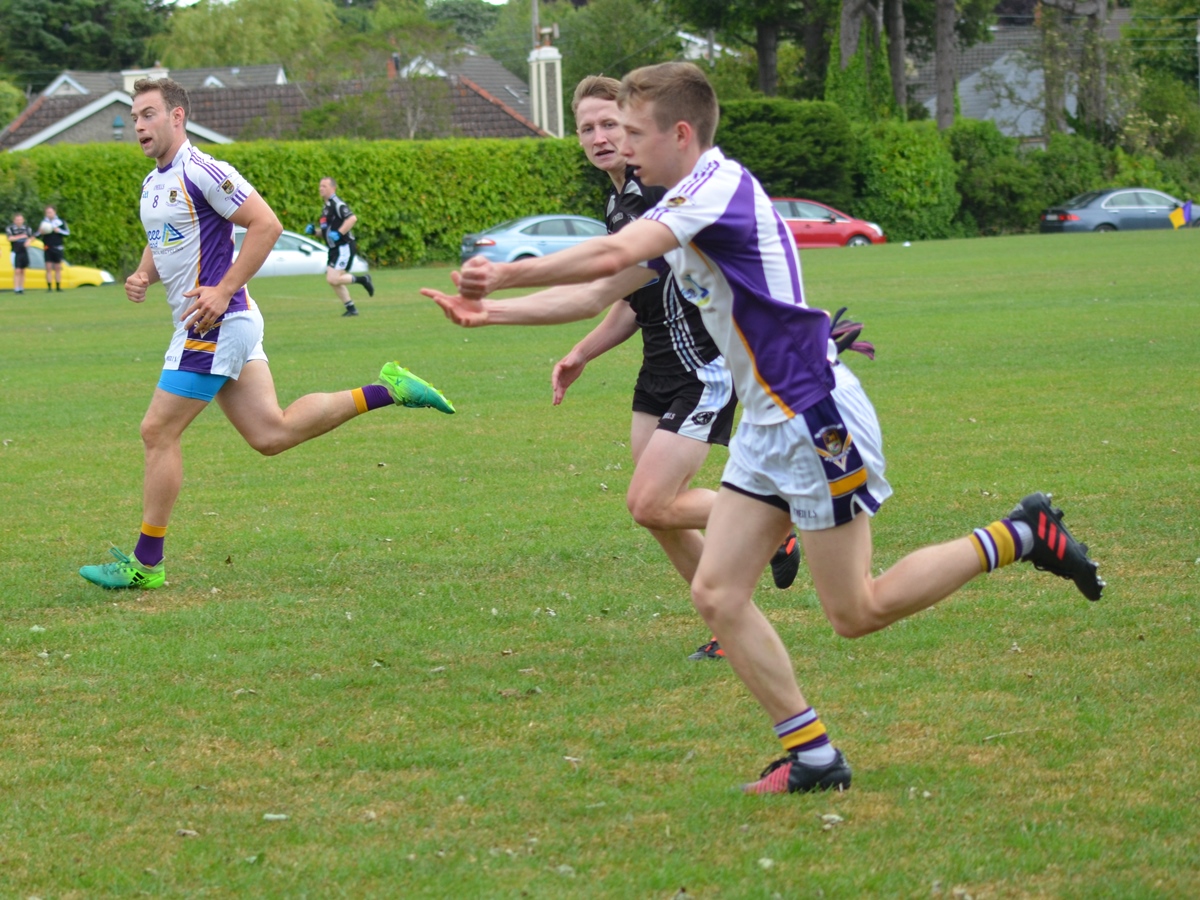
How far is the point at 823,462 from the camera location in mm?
4141

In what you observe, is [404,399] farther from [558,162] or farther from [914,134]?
[914,134]

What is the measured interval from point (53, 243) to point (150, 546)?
2842cm

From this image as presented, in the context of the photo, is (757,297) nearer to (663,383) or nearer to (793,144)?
(663,383)

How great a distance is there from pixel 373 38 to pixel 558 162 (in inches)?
308

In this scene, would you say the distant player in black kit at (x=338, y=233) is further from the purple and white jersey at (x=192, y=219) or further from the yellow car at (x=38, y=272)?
the purple and white jersey at (x=192, y=219)

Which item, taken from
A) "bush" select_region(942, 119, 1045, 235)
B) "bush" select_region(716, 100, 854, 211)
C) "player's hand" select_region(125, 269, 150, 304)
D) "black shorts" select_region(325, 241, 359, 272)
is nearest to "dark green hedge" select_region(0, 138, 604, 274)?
"bush" select_region(716, 100, 854, 211)

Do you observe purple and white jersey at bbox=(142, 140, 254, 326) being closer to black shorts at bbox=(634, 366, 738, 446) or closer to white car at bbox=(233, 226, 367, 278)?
black shorts at bbox=(634, 366, 738, 446)

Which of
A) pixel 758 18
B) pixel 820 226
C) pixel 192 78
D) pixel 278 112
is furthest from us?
pixel 192 78

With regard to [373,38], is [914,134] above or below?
below

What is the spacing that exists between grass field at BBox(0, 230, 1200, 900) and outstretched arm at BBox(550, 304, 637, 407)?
3.61 feet

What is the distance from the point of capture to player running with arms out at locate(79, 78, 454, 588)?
693cm

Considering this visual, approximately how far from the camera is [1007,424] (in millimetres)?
11031

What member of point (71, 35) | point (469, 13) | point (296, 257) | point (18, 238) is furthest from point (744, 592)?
point (469, 13)

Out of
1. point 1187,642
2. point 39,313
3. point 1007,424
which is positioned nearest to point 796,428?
point 1187,642
